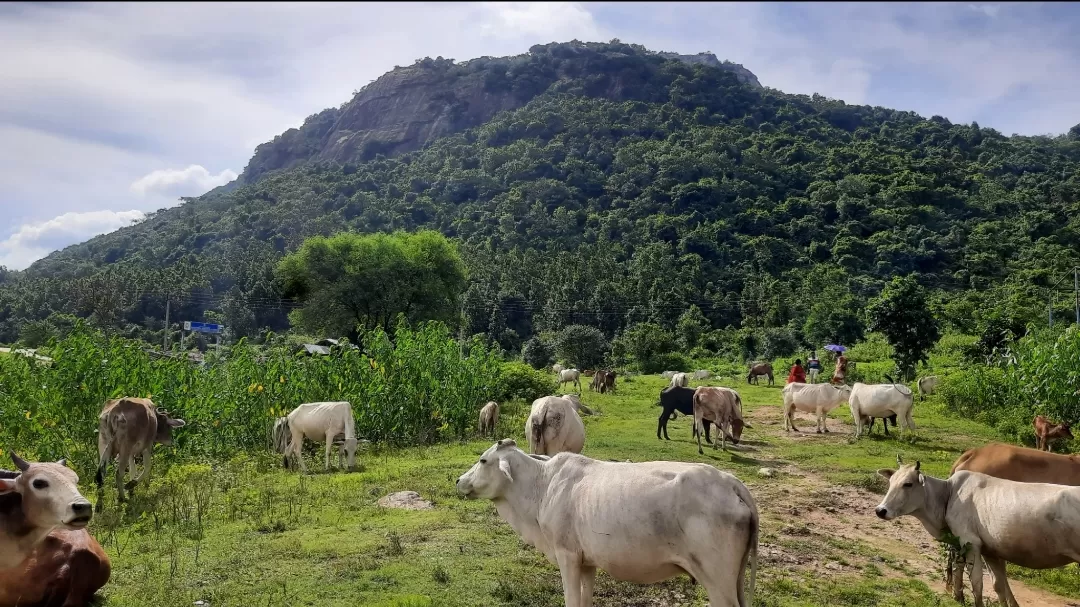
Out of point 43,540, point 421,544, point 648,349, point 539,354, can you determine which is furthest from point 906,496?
point 539,354

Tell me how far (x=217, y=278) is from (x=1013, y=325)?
72.8 metres

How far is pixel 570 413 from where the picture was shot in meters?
11.5

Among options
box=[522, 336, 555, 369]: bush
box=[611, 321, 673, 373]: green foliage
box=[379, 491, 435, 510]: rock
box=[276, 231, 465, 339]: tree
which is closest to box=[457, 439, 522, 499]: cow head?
box=[379, 491, 435, 510]: rock

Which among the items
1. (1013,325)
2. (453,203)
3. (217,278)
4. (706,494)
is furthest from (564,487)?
(453,203)

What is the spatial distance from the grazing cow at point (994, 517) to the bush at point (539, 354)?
129 feet

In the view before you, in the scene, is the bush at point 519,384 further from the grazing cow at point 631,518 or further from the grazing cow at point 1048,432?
the grazing cow at point 631,518

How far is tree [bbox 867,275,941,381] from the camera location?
25266 millimetres

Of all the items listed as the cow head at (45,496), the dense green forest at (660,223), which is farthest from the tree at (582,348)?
the cow head at (45,496)

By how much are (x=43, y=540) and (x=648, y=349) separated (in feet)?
134

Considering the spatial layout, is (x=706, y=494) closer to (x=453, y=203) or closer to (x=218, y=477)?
(x=218, y=477)

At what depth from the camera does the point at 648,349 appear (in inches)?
1788

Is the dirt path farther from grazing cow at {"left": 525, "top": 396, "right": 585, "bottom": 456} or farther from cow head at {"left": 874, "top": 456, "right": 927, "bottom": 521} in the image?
grazing cow at {"left": 525, "top": 396, "right": 585, "bottom": 456}

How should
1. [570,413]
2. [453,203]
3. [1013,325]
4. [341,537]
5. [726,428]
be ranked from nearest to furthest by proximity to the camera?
[341,537] → [570,413] → [726,428] → [1013,325] → [453,203]

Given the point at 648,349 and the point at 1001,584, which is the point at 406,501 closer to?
the point at 1001,584
